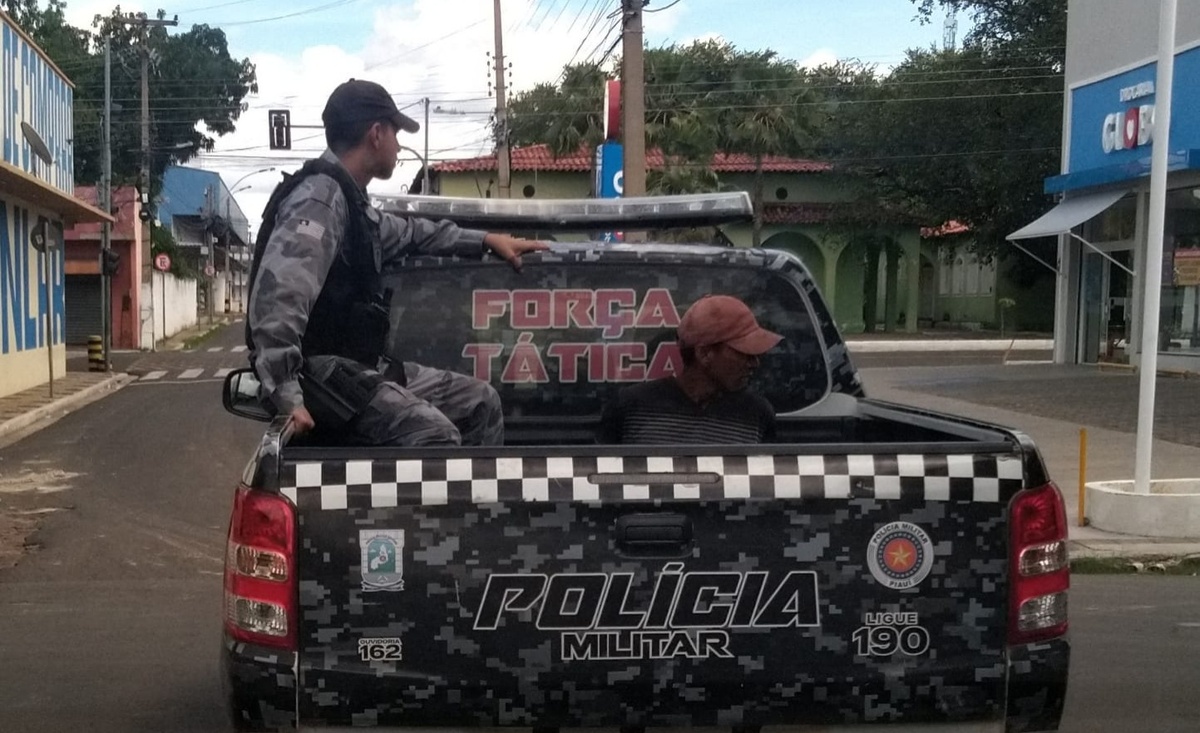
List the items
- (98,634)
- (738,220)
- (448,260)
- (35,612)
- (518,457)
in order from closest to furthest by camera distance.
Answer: (518,457), (448,260), (738,220), (98,634), (35,612)

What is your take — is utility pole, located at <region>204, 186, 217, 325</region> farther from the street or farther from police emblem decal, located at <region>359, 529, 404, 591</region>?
police emblem decal, located at <region>359, 529, 404, 591</region>

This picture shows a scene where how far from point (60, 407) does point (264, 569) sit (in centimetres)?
1998

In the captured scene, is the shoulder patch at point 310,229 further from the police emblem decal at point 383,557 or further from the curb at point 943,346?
the curb at point 943,346

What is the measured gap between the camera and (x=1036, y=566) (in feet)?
10.4

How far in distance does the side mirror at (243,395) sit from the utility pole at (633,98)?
1308 centimetres

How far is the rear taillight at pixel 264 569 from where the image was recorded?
9.80ft

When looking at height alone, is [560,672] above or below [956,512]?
below

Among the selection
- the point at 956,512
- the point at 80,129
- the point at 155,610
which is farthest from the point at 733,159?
the point at 956,512

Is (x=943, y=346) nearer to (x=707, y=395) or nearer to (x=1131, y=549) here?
(x=1131, y=549)

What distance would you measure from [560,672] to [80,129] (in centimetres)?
6025

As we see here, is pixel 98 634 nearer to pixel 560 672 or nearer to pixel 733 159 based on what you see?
pixel 560 672

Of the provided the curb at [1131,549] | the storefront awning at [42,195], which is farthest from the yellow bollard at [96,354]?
the curb at [1131,549]

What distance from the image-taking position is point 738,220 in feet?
17.0

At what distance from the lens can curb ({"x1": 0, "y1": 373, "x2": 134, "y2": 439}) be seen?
1812cm
